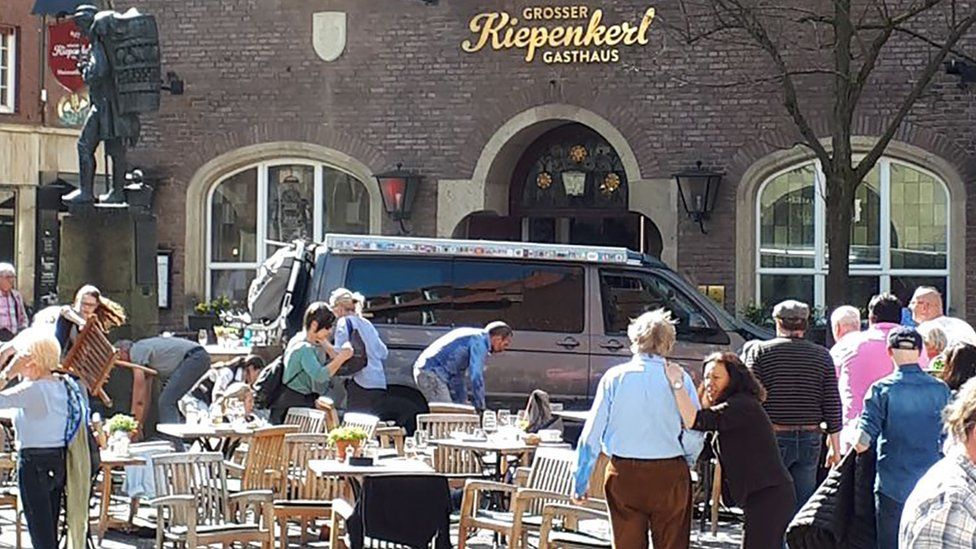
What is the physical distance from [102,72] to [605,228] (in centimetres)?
878

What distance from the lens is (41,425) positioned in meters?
10.2

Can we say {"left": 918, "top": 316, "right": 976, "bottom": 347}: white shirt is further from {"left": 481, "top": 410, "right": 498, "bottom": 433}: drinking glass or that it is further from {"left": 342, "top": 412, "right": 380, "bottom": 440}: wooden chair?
{"left": 342, "top": 412, "right": 380, "bottom": 440}: wooden chair

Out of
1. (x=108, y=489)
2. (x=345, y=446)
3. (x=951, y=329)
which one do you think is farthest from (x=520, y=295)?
(x=345, y=446)

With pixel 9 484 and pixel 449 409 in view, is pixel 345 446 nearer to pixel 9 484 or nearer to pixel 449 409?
pixel 9 484

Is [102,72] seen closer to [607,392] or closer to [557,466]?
[557,466]

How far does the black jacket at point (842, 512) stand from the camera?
8.33 metres

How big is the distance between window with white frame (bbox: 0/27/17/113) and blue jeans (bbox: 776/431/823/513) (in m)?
23.4

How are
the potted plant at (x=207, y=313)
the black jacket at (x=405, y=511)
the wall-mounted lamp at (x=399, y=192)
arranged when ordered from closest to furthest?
the black jacket at (x=405, y=511)
the wall-mounted lamp at (x=399, y=192)
the potted plant at (x=207, y=313)

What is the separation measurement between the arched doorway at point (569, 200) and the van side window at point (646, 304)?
6.55m

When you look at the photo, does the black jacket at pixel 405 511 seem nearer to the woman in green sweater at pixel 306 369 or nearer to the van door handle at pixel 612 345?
the woman in green sweater at pixel 306 369

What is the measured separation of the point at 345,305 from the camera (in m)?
15.5

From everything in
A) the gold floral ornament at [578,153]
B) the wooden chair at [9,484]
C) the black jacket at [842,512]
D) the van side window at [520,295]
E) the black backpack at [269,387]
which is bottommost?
the wooden chair at [9,484]

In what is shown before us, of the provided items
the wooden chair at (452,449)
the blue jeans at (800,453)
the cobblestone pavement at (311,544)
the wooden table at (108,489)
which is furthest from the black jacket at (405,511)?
the wooden chair at (452,449)

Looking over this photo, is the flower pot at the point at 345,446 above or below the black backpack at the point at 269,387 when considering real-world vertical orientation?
below
